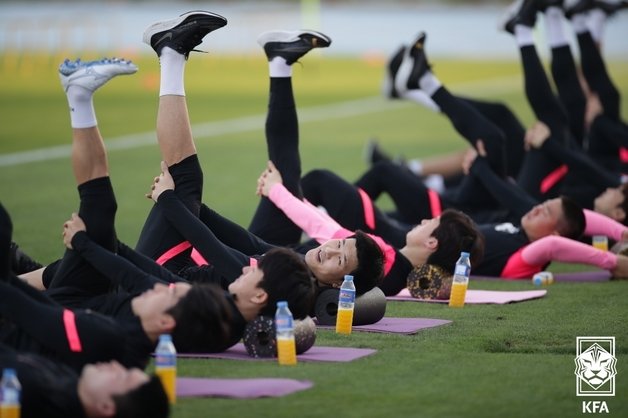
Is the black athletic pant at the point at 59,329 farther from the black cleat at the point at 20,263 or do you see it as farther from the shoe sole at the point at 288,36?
the shoe sole at the point at 288,36

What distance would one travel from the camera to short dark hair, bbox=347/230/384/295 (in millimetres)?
7746

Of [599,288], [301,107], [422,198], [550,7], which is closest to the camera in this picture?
[599,288]

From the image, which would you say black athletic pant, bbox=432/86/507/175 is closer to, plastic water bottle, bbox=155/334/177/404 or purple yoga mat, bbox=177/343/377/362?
purple yoga mat, bbox=177/343/377/362

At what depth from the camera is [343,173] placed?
16.1 m

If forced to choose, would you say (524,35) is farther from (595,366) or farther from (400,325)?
(595,366)

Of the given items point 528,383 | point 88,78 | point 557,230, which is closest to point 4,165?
point 557,230

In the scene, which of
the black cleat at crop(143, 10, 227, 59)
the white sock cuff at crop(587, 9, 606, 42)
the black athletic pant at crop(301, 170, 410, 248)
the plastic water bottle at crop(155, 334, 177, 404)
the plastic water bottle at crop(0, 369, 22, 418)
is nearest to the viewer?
the plastic water bottle at crop(0, 369, 22, 418)

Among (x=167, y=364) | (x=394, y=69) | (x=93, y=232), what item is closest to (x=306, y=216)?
(x=93, y=232)

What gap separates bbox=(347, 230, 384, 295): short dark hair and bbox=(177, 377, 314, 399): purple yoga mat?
1676 mm

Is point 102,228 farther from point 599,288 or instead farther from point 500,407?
point 599,288

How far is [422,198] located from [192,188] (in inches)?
145

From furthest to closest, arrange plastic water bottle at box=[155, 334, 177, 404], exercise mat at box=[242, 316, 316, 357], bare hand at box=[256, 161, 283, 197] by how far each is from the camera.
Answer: bare hand at box=[256, 161, 283, 197]
exercise mat at box=[242, 316, 316, 357]
plastic water bottle at box=[155, 334, 177, 404]

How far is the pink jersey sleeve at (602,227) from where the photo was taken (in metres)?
10.5

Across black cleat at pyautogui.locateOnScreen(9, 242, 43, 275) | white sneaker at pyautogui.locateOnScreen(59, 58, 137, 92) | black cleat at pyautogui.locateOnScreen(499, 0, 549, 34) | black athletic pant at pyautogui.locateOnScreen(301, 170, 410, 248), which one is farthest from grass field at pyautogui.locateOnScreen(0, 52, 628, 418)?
black cleat at pyautogui.locateOnScreen(499, 0, 549, 34)
